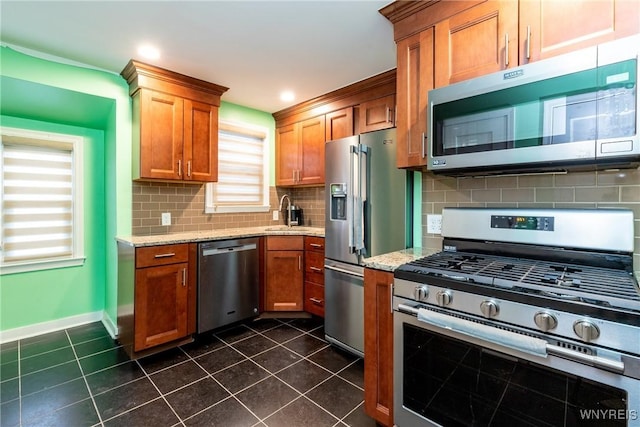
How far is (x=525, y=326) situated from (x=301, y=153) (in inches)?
113

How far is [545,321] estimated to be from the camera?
3.30ft

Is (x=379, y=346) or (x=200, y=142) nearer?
(x=379, y=346)

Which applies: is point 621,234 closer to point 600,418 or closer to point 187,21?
point 600,418

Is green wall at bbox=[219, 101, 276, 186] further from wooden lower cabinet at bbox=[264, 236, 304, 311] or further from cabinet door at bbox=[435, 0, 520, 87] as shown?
cabinet door at bbox=[435, 0, 520, 87]

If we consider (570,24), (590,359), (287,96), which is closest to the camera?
(590,359)

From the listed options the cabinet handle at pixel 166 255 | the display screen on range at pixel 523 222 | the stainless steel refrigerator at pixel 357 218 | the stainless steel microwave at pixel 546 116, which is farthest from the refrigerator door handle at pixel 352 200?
the cabinet handle at pixel 166 255

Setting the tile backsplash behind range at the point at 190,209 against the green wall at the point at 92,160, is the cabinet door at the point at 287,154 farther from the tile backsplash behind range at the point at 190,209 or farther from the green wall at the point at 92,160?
the green wall at the point at 92,160

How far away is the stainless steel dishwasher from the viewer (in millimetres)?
2697

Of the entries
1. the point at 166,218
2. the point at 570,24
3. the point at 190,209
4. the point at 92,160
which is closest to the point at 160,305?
the point at 166,218

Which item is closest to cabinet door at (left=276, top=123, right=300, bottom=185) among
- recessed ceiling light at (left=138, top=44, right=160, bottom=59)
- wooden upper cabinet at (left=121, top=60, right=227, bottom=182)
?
wooden upper cabinet at (left=121, top=60, right=227, bottom=182)

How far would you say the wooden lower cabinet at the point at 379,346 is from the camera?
152cm

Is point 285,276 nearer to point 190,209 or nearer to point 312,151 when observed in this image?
point 190,209

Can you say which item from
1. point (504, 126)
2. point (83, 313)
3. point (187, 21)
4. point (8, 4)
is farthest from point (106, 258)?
point (504, 126)

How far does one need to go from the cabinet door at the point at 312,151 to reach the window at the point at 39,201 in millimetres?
2295
